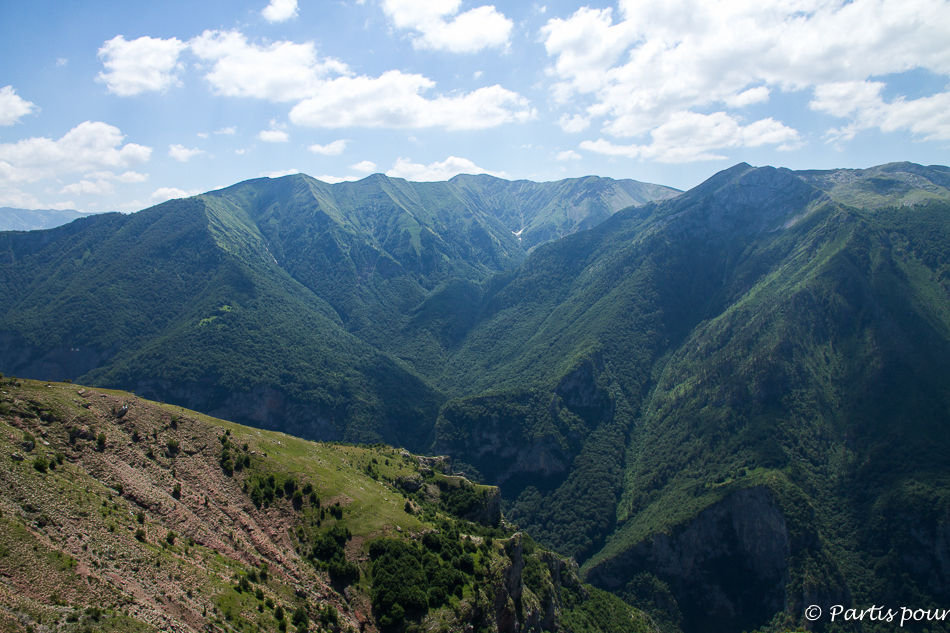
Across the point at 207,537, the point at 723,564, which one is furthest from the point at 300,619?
the point at 723,564

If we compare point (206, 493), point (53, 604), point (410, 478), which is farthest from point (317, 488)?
point (53, 604)

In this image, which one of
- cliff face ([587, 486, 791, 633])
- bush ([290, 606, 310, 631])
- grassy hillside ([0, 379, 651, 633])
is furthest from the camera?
cliff face ([587, 486, 791, 633])

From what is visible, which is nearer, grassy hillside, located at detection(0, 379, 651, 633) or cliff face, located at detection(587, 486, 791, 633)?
grassy hillside, located at detection(0, 379, 651, 633)

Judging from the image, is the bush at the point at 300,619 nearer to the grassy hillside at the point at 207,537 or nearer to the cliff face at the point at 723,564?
the grassy hillside at the point at 207,537

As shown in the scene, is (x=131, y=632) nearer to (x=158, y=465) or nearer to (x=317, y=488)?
(x=158, y=465)

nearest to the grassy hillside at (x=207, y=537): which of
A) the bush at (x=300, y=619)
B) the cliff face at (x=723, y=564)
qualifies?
the bush at (x=300, y=619)

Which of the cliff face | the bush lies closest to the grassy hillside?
the bush

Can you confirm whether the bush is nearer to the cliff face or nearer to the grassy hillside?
the grassy hillside
